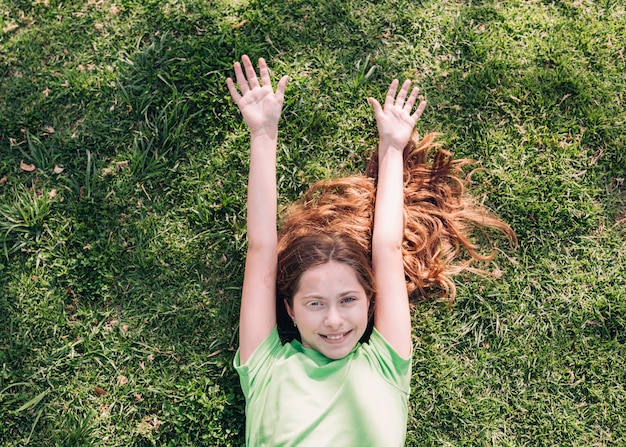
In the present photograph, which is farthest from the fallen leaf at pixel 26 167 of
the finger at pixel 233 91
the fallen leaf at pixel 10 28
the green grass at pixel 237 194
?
the finger at pixel 233 91

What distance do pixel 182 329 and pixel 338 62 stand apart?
2.41 meters

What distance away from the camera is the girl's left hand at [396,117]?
4086 mm

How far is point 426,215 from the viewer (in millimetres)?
4168

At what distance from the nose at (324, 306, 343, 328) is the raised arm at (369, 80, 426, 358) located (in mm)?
439

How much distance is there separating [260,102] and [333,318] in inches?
63.8

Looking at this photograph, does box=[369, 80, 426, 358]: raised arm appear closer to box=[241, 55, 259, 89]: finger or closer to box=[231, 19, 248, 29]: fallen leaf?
box=[241, 55, 259, 89]: finger

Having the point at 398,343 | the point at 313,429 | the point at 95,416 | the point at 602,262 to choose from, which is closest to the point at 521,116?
the point at 602,262

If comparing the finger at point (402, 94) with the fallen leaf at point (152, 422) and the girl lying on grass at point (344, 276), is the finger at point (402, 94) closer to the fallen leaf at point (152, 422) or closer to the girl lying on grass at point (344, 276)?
the girl lying on grass at point (344, 276)

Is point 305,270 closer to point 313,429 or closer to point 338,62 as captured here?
point 313,429

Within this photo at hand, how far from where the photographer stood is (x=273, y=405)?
138 inches

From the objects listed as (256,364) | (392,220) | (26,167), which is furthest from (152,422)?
(392,220)

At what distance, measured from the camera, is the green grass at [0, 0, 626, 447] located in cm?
406

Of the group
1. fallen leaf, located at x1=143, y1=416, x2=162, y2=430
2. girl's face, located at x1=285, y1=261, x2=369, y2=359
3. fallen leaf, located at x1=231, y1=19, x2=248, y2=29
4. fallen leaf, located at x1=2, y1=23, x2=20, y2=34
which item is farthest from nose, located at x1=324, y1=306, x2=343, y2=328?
fallen leaf, located at x1=2, y1=23, x2=20, y2=34

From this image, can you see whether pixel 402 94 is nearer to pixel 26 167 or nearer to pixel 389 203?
pixel 389 203
